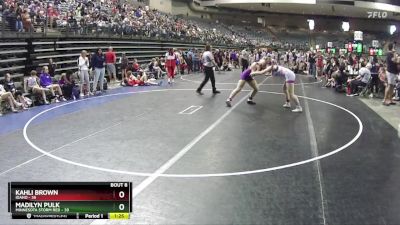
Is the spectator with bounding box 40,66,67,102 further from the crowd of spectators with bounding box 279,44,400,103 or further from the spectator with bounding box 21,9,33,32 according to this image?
the crowd of spectators with bounding box 279,44,400,103

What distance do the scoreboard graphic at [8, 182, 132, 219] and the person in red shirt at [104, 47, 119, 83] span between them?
16.9 metres

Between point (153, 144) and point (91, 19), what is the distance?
19.6m

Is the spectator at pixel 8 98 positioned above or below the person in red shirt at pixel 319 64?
below

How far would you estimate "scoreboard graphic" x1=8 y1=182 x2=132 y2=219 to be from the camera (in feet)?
13.3

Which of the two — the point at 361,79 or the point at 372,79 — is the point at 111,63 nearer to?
the point at 361,79

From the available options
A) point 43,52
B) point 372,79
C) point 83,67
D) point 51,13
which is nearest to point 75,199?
point 83,67

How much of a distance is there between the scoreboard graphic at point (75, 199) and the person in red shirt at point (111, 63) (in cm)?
1695

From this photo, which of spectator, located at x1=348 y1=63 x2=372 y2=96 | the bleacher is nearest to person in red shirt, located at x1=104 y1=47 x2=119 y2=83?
the bleacher

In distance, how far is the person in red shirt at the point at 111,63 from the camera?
68.0 ft

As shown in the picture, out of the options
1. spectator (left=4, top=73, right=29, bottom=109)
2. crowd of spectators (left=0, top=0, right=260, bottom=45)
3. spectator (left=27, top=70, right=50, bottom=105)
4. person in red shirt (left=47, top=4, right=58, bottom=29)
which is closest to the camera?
spectator (left=4, top=73, right=29, bottom=109)

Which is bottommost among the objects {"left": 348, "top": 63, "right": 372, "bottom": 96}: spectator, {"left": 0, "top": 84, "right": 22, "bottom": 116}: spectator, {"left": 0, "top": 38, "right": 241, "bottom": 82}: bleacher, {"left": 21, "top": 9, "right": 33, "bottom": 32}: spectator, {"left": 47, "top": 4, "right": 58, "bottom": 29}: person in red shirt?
{"left": 0, "top": 84, "right": 22, "bottom": 116}: spectator

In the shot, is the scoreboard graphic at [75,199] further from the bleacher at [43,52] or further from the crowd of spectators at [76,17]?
the crowd of spectators at [76,17]

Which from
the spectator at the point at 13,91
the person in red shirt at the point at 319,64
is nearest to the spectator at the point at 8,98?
the spectator at the point at 13,91

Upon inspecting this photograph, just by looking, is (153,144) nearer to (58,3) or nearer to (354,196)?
(354,196)
